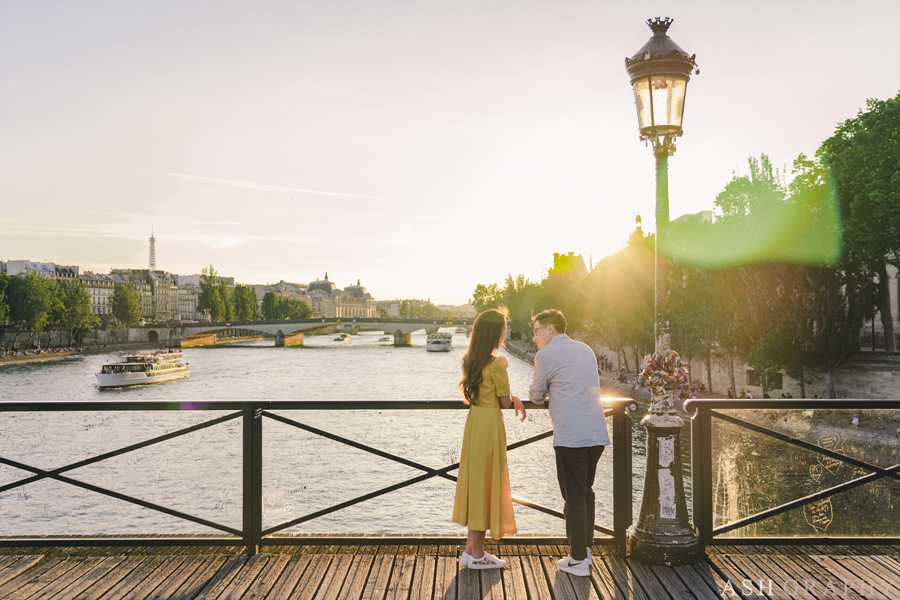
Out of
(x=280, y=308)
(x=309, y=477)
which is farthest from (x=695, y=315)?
(x=280, y=308)

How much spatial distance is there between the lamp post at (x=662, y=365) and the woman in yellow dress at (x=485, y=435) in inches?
45.2

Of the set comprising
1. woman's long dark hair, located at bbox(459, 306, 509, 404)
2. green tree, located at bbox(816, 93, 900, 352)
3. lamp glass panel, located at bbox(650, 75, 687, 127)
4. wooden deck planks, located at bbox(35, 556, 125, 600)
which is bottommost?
wooden deck planks, located at bbox(35, 556, 125, 600)

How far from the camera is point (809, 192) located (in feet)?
90.1

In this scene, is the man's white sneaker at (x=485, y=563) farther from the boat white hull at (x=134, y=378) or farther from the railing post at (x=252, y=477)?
the boat white hull at (x=134, y=378)

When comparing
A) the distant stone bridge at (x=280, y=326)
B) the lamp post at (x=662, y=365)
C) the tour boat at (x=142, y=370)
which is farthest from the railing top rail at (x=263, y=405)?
the distant stone bridge at (x=280, y=326)

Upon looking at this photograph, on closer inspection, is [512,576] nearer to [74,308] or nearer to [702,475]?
[702,475]

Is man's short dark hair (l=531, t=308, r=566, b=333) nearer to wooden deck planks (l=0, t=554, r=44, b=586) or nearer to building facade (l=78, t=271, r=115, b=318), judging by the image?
wooden deck planks (l=0, t=554, r=44, b=586)

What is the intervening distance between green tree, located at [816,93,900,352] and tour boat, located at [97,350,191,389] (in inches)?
1764

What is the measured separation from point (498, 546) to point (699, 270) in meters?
30.5

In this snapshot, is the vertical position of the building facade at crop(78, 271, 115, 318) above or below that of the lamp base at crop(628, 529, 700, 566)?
above

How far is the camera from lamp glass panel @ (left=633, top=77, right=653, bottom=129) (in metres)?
5.38

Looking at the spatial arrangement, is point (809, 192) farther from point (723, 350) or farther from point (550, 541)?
point (550, 541)

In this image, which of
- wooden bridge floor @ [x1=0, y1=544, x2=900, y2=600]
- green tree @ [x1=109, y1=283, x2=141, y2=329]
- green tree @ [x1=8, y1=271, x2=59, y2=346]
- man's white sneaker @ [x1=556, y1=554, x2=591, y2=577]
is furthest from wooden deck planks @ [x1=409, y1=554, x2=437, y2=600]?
green tree @ [x1=109, y1=283, x2=141, y2=329]

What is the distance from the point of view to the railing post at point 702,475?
5.21m
